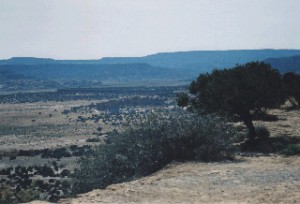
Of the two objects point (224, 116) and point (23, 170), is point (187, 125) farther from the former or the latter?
point (23, 170)

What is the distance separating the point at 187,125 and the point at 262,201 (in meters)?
7.77

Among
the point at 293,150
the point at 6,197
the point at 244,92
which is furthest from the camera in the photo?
the point at 244,92

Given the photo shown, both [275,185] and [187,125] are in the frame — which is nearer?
[275,185]

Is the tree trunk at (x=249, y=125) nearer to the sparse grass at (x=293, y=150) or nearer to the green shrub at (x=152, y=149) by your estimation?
the sparse grass at (x=293, y=150)

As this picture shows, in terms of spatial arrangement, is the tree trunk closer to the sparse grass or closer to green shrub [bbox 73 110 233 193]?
the sparse grass

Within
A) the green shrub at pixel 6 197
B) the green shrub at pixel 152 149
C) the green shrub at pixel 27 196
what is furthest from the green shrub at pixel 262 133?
the green shrub at pixel 6 197

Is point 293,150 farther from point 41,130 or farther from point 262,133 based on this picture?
point 41,130

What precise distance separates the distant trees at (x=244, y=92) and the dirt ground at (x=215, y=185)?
19.8 ft

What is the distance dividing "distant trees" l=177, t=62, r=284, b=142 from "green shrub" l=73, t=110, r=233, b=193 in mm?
4763

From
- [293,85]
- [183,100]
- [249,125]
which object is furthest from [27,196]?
[293,85]

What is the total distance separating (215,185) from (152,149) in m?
4.86

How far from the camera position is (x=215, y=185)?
13539 millimetres

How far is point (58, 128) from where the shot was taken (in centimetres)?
8769

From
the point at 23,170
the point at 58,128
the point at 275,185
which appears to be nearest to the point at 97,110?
the point at 58,128
